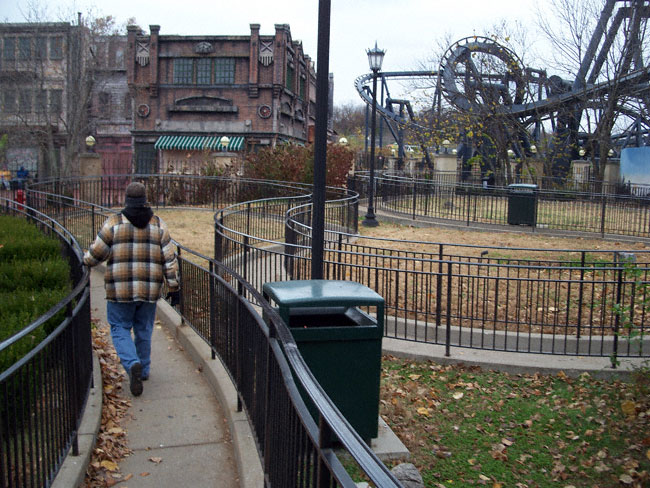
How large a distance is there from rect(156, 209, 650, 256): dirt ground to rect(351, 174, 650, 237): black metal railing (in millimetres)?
903

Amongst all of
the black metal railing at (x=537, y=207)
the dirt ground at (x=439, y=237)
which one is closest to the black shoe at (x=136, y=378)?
the dirt ground at (x=439, y=237)

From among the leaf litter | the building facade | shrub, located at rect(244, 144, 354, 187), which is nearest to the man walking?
the leaf litter

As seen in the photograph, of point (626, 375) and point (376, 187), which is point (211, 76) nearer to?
point (376, 187)

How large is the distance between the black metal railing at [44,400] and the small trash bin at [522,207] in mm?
16785

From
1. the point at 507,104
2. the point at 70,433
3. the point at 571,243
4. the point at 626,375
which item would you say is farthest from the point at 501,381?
the point at 507,104

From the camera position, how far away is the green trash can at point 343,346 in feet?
15.5

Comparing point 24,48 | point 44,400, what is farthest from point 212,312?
point 24,48

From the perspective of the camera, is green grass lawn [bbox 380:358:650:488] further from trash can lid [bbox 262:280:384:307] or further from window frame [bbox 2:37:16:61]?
window frame [bbox 2:37:16:61]

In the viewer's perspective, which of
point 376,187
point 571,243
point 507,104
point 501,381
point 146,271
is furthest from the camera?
point 507,104

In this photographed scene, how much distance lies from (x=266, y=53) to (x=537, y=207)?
3055 cm

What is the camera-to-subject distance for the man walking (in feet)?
19.7

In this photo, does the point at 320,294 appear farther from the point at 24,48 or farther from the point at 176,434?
the point at 24,48

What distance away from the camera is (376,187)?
25.0m

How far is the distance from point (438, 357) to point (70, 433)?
180 inches
